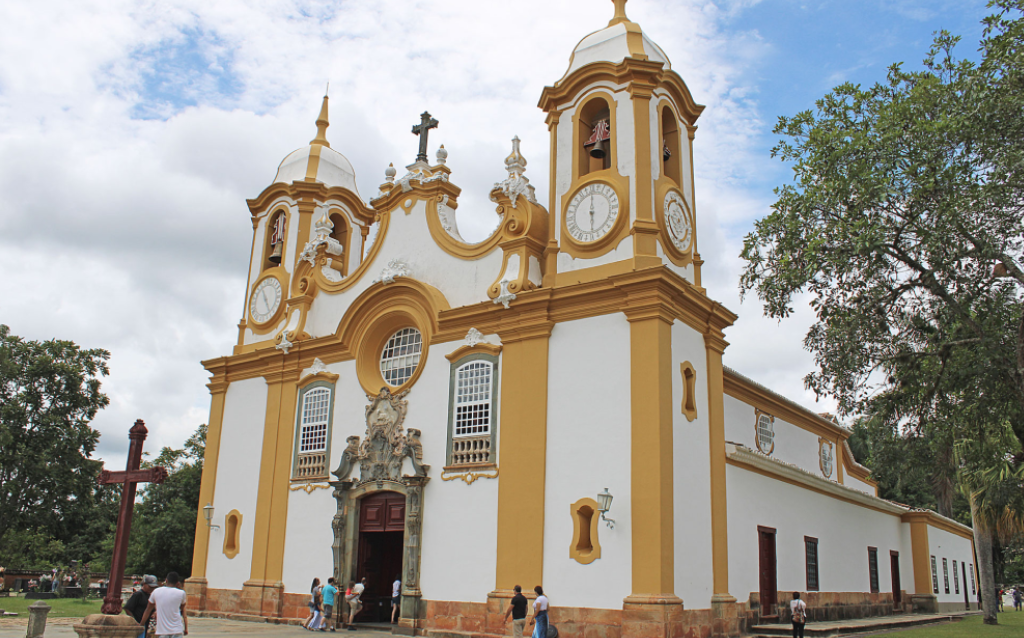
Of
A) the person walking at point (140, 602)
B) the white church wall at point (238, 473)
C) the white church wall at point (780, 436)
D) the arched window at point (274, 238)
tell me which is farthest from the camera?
the arched window at point (274, 238)

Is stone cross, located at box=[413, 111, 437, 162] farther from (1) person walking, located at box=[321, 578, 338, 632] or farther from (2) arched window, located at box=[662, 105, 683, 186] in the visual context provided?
(1) person walking, located at box=[321, 578, 338, 632]

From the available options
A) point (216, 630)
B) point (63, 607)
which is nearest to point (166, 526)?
point (63, 607)

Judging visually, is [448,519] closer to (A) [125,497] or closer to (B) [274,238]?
(A) [125,497]

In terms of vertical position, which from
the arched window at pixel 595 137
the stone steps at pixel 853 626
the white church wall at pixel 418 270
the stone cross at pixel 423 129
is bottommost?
the stone steps at pixel 853 626

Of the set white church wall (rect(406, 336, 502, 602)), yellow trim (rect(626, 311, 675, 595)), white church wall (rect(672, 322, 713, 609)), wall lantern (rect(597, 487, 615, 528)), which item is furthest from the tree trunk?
white church wall (rect(406, 336, 502, 602))

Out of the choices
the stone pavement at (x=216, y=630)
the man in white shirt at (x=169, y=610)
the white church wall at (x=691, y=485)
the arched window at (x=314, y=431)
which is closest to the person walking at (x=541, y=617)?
the white church wall at (x=691, y=485)

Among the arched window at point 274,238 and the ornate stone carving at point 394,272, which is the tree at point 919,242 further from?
the arched window at point 274,238

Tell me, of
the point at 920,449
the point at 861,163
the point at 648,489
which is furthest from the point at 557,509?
the point at 861,163

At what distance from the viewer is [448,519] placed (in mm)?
17312

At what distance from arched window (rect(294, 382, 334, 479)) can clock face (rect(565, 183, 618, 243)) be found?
7653 mm

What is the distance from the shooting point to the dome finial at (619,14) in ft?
62.9

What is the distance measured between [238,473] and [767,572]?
13793 mm

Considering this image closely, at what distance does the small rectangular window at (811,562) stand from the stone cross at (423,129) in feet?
45.6

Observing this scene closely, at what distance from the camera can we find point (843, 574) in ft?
73.6
